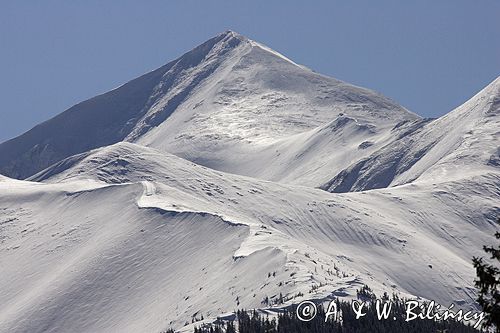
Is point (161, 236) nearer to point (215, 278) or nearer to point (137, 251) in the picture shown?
point (137, 251)

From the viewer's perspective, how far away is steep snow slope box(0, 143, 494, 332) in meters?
129

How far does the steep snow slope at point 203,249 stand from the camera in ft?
422
